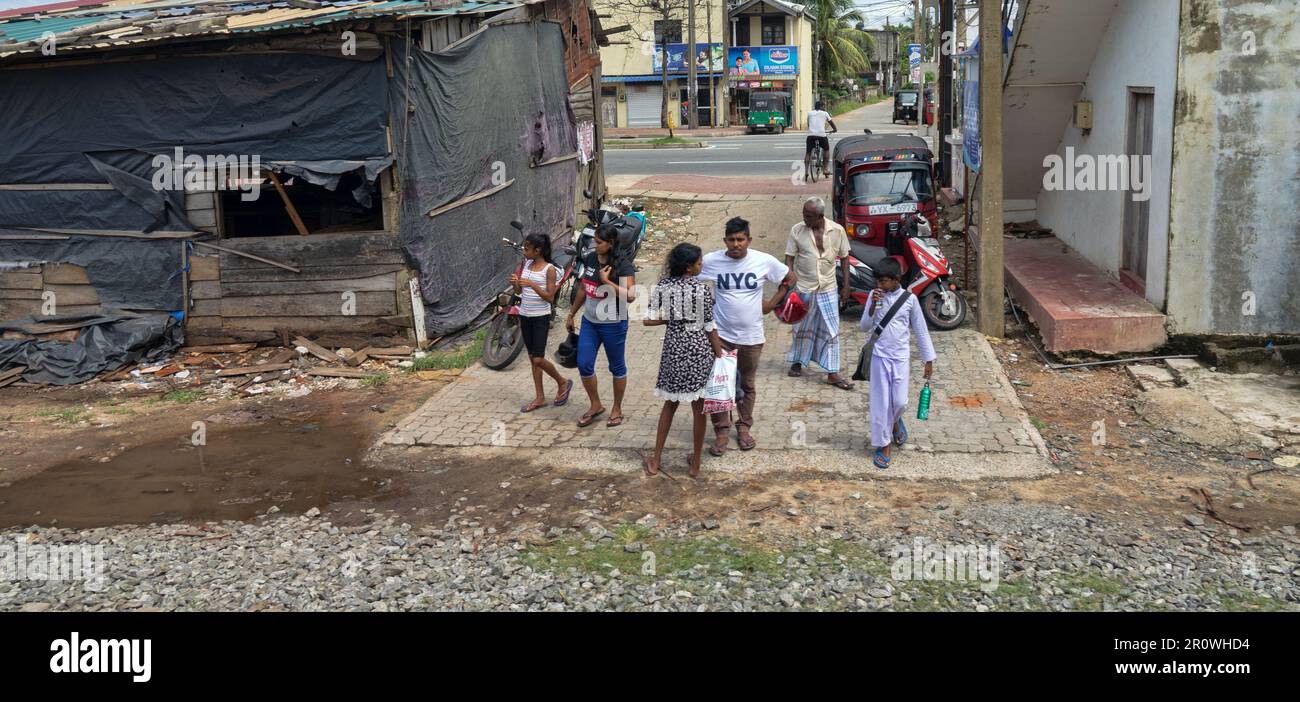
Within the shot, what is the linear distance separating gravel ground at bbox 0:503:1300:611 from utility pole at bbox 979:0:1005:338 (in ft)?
14.9

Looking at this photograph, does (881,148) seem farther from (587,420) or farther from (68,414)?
(68,414)

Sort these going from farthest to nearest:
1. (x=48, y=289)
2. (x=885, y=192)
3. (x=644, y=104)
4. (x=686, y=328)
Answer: (x=644, y=104) → (x=885, y=192) → (x=48, y=289) → (x=686, y=328)

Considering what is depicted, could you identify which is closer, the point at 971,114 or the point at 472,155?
the point at 472,155

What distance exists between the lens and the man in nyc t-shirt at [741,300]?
289 inches

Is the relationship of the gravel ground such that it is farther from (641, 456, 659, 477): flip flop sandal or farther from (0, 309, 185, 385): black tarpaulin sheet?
(0, 309, 185, 385): black tarpaulin sheet

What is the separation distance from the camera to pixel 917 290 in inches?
425

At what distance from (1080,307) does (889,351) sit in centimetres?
401

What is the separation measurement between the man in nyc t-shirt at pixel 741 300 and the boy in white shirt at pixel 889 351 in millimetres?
661

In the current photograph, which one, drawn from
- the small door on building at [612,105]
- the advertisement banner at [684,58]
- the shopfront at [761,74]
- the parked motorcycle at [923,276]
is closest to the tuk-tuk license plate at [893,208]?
the parked motorcycle at [923,276]

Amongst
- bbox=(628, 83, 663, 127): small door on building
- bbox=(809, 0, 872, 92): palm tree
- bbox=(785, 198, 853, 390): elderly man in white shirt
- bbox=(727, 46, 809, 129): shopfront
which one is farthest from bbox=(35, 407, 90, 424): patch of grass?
bbox=(809, 0, 872, 92): palm tree

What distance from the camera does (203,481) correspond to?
300 inches

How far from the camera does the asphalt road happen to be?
2467 centimetres

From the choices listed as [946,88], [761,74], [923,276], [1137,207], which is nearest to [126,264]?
[923,276]

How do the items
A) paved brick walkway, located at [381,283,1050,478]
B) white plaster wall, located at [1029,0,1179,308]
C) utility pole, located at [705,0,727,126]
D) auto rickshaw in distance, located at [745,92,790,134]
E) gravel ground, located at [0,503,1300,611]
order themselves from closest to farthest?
gravel ground, located at [0,503,1300,611] → paved brick walkway, located at [381,283,1050,478] → white plaster wall, located at [1029,0,1179,308] → auto rickshaw in distance, located at [745,92,790,134] → utility pole, located at [705,0,727,126]
